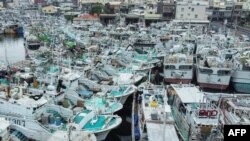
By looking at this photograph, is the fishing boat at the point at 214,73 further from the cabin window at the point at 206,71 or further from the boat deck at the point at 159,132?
the boat deck at the point at 159,132

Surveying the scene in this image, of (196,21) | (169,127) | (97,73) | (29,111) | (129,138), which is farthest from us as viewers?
(196,21)

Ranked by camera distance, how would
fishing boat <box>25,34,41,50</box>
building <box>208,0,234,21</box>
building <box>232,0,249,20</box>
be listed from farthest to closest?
building <box>208,0,234,21</box> < building <box>232,0,249,20</box> < fishing boat <box>25,34,41,50</box>

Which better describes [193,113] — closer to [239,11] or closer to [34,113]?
[34,113]

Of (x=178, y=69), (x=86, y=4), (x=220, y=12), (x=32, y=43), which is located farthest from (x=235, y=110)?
(x=86, y=4)

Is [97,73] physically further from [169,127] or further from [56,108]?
[169,127]

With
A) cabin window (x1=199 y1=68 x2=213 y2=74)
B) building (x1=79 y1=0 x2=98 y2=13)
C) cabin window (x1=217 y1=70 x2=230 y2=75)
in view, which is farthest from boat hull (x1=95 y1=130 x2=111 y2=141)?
building (x1=79 y1=0 x2=98 y2=13)

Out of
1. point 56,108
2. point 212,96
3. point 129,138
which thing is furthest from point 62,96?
point 212,96

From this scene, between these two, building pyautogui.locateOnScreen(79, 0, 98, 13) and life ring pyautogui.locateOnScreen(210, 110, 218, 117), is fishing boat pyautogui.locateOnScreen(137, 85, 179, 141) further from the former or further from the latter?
building pyautogui.locateOnScreen(79, 0, 98, 13)
